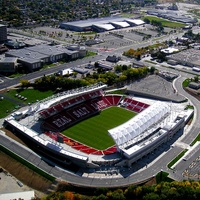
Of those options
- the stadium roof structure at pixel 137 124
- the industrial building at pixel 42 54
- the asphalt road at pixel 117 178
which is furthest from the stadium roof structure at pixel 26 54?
the stadium roof structure at pixel 137 124

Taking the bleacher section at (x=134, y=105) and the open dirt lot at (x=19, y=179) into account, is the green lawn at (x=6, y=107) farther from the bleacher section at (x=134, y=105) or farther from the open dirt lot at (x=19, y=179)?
the bleacher section at (x=134, y=105)

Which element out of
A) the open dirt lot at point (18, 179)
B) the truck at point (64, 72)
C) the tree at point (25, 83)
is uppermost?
the truck at point (64, 72)

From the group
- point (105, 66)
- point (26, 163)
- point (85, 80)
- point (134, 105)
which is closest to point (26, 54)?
point (105, 66)

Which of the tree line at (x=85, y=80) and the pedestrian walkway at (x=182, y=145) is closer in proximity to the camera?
the pedestrian walkway at (x=182, y=145)

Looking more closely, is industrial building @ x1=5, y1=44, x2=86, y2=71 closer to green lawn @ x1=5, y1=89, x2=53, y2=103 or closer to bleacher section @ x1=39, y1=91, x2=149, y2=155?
green lawn @ x1=5, y1=89, x2=53, y2=103

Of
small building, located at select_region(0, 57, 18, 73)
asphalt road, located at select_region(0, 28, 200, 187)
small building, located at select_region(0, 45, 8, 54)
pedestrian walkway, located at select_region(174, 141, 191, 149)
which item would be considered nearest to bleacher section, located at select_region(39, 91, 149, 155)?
asphalt road, located at select_region(0, 28, 200, 187)

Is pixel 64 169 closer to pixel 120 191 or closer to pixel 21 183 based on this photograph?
pixel 21 183

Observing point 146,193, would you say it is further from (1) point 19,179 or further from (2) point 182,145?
(1) point 19,179

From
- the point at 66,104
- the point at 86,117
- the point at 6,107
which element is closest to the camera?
the point at 86,117
